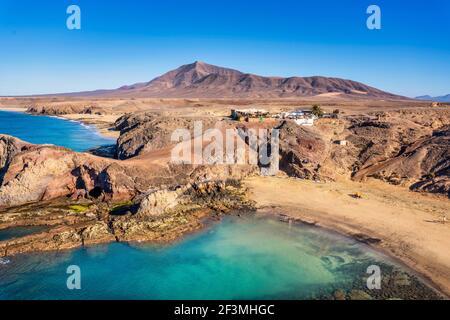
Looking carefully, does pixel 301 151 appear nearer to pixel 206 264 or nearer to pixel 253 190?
pixel 253 190

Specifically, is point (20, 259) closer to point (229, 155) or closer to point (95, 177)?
point (95, 177)

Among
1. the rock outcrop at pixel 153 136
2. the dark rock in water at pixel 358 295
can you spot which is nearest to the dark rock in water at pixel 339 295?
the dark rock in water at pixel 358 295

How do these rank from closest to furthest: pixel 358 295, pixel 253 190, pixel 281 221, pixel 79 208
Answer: pixel 358 295 → pixel 281 221 → pixel 79 208 → pixel 253 190

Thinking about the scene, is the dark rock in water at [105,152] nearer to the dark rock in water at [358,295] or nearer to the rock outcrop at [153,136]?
the rock outcrop at [153,136]

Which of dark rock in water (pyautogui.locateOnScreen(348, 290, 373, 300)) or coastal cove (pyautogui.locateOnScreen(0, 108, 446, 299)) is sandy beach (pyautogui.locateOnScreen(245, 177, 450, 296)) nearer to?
coastal cove (pyautogui.locateOnScreen(0, 108, 446, 299))

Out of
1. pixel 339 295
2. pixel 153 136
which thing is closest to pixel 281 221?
pixel 339 295
